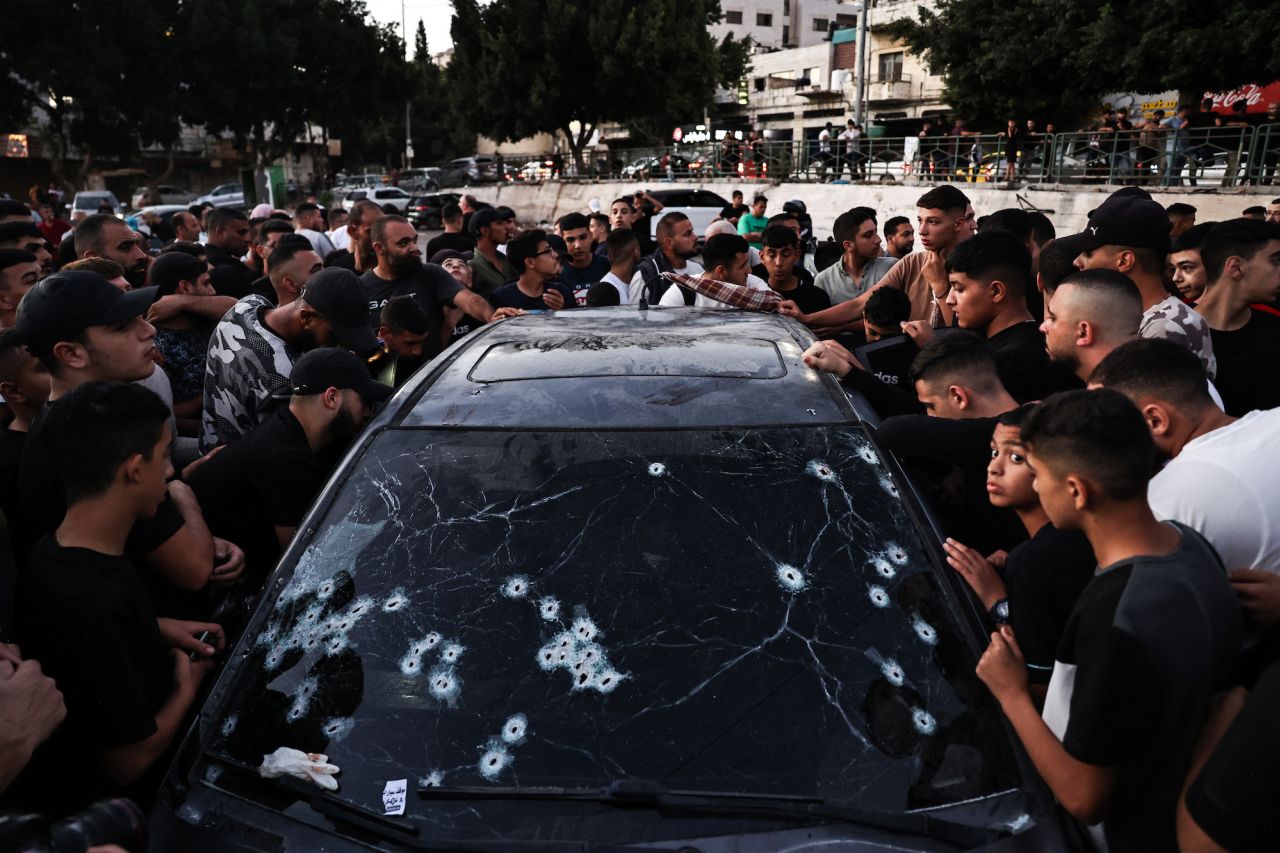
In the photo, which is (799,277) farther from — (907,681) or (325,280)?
(907,681)

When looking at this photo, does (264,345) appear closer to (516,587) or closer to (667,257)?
(516,587)

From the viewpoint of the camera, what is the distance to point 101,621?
1.72 metres

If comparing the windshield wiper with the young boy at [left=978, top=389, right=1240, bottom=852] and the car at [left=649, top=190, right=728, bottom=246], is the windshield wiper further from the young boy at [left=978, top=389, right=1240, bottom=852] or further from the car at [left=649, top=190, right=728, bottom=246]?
the car at [left=649, top=190, right=728, bottom=246]

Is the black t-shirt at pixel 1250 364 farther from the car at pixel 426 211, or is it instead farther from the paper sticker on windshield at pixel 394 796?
the car at pixel 426 211

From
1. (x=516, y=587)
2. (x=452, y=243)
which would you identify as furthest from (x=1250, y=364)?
(x=452, y=243)

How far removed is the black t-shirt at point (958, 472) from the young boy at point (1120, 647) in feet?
1.98

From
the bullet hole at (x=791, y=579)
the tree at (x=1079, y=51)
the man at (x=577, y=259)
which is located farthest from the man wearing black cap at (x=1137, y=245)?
the tree at (x=1079, y=51)

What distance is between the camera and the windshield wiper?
1.49 meters

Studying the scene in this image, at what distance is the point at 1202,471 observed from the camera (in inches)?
73.4

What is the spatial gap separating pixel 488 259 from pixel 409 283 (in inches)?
55.9

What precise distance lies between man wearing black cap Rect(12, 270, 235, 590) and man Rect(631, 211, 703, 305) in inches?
125

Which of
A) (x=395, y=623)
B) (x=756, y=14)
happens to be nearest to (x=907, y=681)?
(x=395, y=623)

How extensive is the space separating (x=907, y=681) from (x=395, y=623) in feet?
3.38

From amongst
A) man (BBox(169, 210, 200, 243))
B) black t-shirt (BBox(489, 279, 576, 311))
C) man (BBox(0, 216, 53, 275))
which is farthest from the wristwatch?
man (BBox(169, 210, 200, 243))
